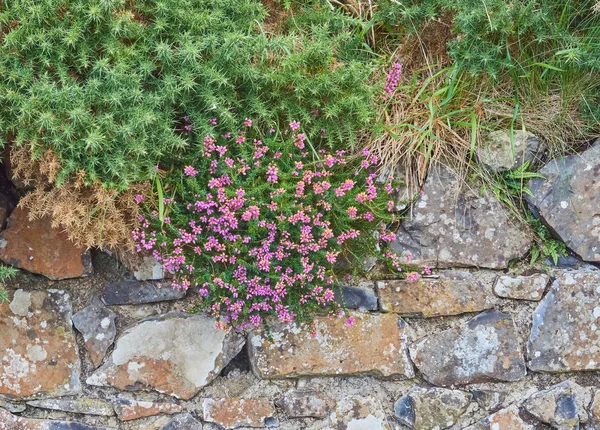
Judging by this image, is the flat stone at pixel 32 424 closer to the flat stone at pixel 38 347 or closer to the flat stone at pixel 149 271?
the flat stone at pixel 38 347

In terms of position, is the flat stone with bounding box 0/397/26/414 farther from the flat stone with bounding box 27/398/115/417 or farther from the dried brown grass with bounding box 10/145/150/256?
the dried brown grass with bounding box 10/145/150/256

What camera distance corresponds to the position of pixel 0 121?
2.38 m

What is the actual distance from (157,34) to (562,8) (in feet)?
6.17

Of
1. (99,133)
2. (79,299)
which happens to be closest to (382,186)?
(99,133)

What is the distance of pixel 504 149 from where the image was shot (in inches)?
118

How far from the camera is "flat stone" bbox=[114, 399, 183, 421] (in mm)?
2967

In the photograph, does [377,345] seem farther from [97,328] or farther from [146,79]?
[146,79]

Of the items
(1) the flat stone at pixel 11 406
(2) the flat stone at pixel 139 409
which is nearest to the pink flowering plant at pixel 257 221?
(2) the flat stone at pixel 139 409

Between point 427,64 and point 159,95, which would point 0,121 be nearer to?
point 159,95

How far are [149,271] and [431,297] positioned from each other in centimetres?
133

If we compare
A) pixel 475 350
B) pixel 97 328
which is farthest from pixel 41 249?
pixel 475 350

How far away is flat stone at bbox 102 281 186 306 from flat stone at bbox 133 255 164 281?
1.3 inches

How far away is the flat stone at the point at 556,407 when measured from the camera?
301 centimetres

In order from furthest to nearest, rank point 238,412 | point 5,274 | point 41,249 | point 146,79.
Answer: point 238,412
point 41,249
point 5,274
point 146,79
